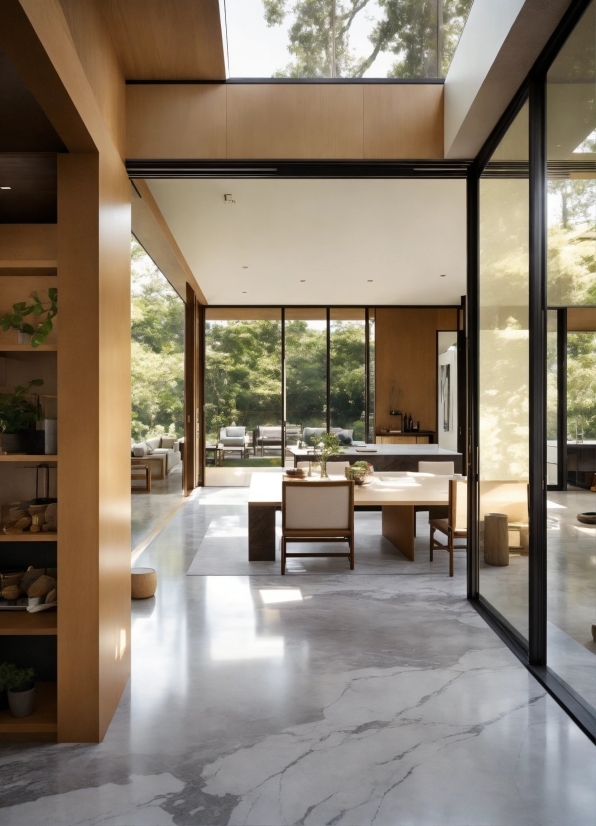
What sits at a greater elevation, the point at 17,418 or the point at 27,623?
the point at 17,418

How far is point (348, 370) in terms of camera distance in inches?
461

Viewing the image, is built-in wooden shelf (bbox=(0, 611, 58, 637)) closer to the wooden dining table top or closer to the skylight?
the wooden dining table top

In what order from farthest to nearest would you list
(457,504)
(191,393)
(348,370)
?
(348,370), (191,393), (457,504)

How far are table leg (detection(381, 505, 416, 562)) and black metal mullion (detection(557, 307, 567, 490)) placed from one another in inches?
109

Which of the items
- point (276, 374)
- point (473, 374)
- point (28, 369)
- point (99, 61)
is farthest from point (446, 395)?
point (99, 61)

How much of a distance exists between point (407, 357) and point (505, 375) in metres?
8.09

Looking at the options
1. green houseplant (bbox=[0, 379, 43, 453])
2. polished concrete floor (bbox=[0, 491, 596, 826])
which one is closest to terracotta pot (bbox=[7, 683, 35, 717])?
polished concrete floor (bbox=[0, 491, 596, 826])

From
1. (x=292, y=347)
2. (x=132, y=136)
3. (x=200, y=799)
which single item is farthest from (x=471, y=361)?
(x=292, y=347)

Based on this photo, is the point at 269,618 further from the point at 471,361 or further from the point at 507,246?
the point at 507,246

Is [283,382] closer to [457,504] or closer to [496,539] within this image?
[457,504]

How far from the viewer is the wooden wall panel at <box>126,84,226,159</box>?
3.48m

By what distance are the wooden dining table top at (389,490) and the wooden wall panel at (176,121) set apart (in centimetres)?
278

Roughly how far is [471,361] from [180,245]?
4062 mm

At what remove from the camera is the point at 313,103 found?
3.54 metres
